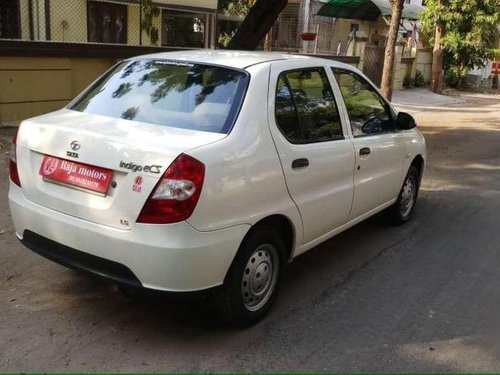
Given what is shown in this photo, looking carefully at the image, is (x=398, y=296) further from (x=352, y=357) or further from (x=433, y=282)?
(x=352, y=357)

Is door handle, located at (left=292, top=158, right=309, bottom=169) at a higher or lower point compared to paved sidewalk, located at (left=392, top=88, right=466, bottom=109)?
higher

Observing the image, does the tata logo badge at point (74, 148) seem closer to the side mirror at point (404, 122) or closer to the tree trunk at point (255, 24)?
the side mirror at point (404, 122)

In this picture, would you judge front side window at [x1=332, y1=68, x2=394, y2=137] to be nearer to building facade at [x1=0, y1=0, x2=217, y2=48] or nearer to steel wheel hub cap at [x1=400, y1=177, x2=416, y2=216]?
steel wheel hub cap at [x1=400, y1=177, x2=416, y2=216]

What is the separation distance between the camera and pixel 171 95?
3.82 metres

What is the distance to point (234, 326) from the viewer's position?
3641 millimetres

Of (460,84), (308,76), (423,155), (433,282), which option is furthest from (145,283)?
(460,84)

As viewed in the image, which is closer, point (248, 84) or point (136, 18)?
point (248, 84)

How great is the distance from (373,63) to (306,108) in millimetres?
18416

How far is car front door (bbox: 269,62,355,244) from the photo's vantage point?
12.4 feet

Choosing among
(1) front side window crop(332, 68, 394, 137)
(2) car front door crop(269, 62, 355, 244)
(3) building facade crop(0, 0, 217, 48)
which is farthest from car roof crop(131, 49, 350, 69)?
(3) building facade crop(0, 0, 217, 48)

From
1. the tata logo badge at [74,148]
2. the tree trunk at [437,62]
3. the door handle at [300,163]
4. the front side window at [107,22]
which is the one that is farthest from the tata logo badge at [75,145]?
the tree trunk at [437,62]

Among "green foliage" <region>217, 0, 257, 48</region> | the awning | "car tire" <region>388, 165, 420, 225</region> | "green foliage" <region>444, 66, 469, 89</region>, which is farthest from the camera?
"green foliage" <region>444, 66, 469, 89</region>

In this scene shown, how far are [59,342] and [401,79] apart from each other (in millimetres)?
21773

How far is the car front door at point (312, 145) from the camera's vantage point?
379 centimetres
